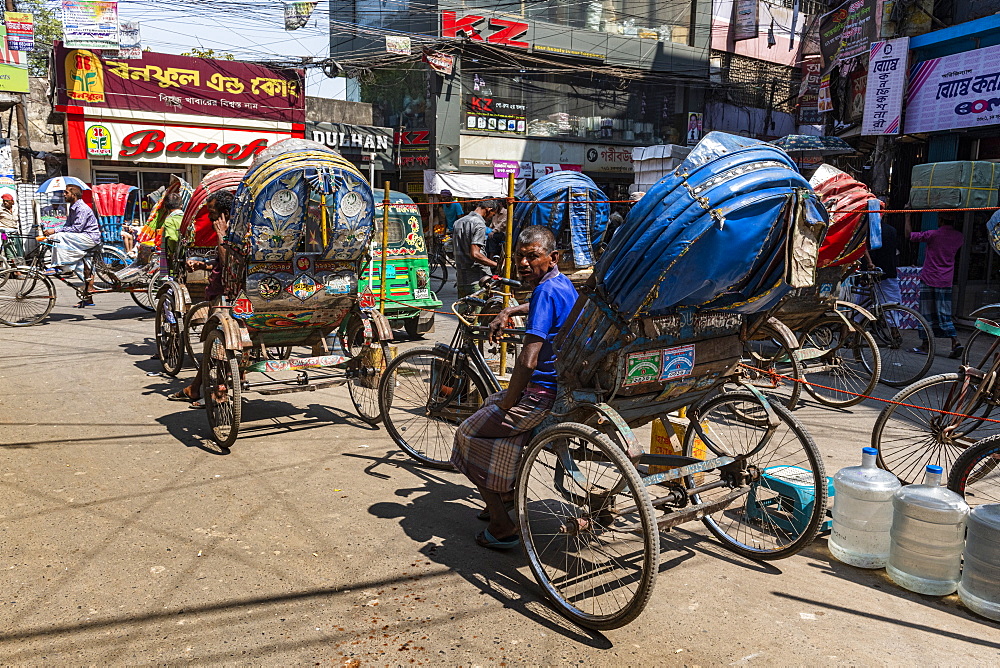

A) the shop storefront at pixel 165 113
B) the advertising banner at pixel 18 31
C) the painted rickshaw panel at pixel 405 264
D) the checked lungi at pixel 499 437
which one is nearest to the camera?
the checked lungi at pixel 499 437

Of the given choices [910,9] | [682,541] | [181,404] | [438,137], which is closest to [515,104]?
[438,137]

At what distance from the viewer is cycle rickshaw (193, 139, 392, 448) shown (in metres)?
5.57

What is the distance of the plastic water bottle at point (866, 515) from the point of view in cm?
397

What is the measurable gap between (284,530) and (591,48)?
91.1ft

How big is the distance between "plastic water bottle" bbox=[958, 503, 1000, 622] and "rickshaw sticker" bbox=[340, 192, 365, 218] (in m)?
4.52

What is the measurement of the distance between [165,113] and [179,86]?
3.30 ft

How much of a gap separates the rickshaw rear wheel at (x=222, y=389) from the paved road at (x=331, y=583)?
0.21m

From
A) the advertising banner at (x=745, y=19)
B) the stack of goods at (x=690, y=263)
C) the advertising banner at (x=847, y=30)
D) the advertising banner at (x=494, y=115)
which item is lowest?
the stack of goods at (x=690, y=263)

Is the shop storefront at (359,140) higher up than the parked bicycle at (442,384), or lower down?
higher up

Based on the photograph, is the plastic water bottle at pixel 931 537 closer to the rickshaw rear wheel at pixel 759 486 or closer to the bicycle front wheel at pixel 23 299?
the rickshaw rear wheel at pixel 759 486

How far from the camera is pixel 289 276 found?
5.84 meters

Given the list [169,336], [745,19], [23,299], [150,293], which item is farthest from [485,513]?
[745,19]

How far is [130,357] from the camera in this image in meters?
9.09

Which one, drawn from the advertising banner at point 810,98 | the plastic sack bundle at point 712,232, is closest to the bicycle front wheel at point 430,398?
the plastic sack bundle at point 712,232
